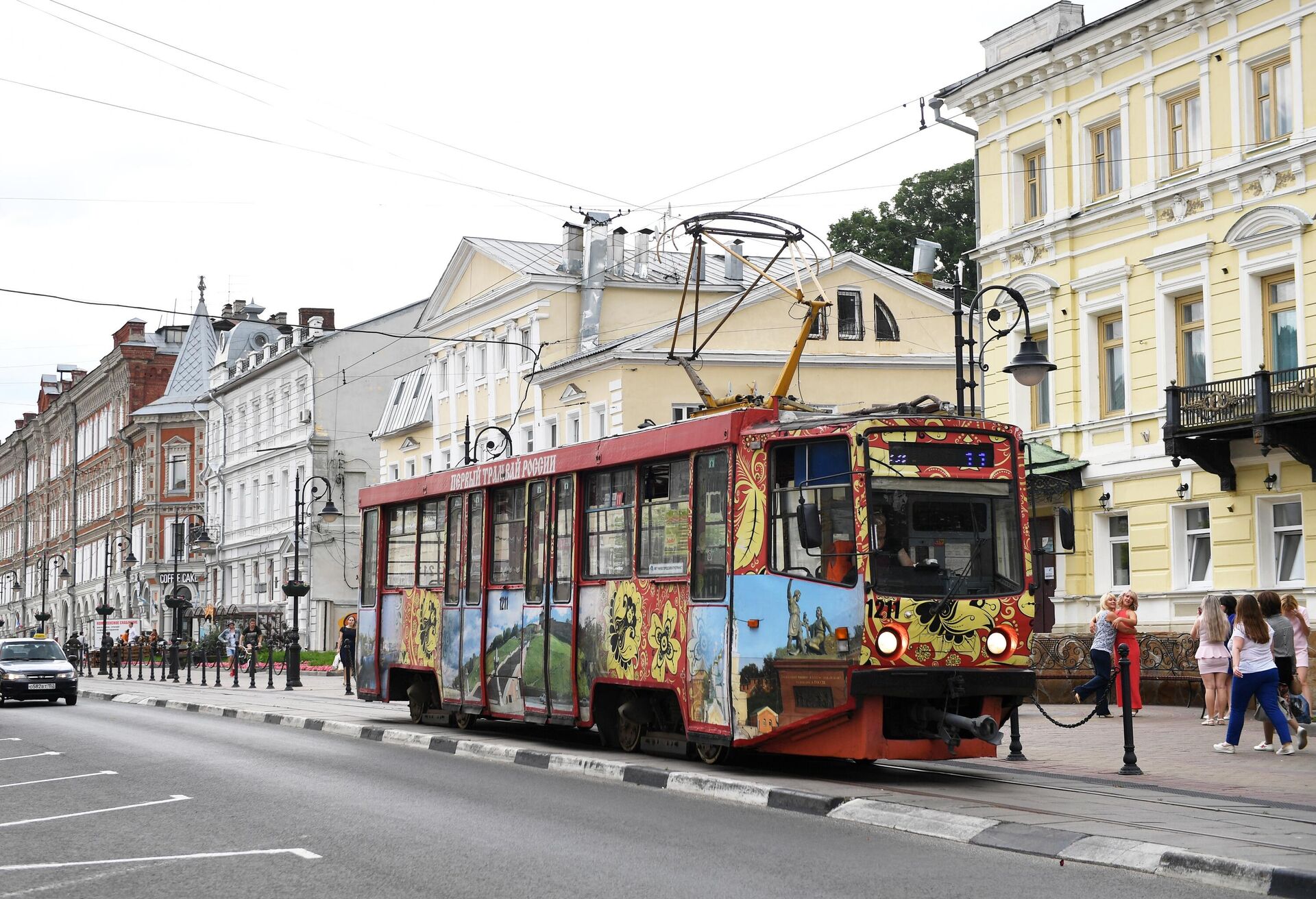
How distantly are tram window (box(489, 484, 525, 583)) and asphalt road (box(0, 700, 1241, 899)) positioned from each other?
3.28 m

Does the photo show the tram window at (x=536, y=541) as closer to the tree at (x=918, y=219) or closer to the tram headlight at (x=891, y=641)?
the tram headlight at (x=891, y=641)

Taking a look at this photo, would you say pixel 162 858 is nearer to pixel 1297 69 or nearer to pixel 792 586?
pixel 792 586

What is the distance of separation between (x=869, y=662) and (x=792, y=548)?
1350 mm

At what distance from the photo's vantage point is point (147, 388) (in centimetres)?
Result: 9175

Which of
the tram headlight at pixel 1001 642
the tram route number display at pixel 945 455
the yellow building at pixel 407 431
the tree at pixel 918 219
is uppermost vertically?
the tree at pixel 918 219

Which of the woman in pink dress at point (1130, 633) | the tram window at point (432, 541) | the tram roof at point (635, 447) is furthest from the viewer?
the tram window at point (432, 541)

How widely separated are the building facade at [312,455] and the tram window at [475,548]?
4335cm

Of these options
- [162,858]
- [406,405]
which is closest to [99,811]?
[162,858]

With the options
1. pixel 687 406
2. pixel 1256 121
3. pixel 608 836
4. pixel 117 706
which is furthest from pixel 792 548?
pixel 687 406

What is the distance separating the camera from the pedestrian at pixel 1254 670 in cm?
1612

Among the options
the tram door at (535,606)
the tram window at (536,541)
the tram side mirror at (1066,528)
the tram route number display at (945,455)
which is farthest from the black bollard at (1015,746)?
the tram window at (536,541)

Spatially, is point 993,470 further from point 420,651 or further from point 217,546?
point 217,546

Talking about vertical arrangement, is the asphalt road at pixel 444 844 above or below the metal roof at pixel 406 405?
below

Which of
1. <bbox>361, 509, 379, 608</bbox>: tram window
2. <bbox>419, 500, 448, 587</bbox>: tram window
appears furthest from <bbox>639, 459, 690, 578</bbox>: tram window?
<bbox>361, 509, 379, 608</bbox>: tram window
